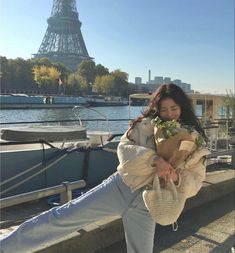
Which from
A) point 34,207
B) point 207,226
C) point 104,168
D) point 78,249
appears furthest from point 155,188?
point 104,168

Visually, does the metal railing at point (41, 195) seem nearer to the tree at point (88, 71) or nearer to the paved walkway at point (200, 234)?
the paved walkway at point (200, 234)

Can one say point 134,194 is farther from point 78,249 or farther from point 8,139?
point 8,139

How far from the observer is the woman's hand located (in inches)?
97.5

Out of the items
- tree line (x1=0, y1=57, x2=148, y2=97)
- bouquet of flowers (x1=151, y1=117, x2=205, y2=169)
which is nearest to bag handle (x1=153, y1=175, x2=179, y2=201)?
bouquet of flowers (x1=151, y1=117, x2=205, y2=169)

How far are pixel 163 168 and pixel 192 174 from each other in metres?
0.25

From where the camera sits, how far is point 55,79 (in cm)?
9925

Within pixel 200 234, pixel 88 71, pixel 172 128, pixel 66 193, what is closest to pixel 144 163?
pixel 172 128

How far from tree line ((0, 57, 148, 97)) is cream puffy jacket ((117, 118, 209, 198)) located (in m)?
85.3

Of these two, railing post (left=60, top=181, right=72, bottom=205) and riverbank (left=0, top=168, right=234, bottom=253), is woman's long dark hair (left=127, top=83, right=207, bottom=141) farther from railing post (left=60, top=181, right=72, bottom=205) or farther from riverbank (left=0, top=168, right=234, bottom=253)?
railing post (left=60, top=181, right=72, bottom=205)

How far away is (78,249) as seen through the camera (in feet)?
12.4

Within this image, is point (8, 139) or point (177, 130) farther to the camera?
point (8, 139)

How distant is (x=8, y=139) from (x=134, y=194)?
6.08 m

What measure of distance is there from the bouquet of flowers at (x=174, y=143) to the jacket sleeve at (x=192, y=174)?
2.1 inches

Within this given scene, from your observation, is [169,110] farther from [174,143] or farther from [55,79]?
[55,79]
